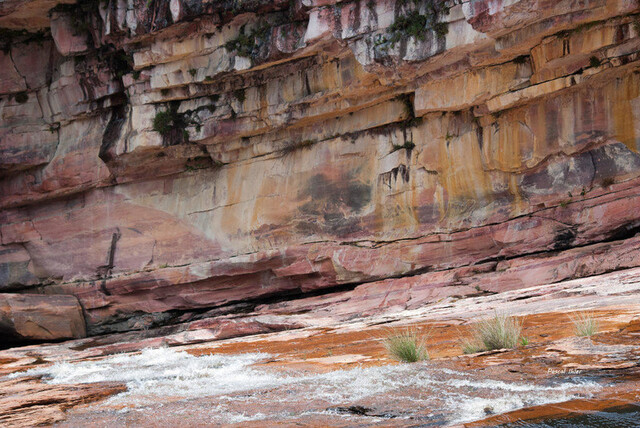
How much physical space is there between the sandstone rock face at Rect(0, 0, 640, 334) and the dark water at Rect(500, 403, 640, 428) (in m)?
10.8

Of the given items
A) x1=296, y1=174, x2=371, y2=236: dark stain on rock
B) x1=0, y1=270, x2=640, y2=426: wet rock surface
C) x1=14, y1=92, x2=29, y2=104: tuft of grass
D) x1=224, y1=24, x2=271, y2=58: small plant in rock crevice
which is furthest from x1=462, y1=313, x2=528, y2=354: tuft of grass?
x1=14, y1=92, x2=29, y2=104: tuft of grass

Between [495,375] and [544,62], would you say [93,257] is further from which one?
[495,375]

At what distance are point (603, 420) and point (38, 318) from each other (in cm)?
1945

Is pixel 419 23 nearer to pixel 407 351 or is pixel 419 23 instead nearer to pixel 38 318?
pixel 407 351

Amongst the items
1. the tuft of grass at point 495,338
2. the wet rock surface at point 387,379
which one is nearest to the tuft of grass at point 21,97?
the wet rock surface at point 387,379

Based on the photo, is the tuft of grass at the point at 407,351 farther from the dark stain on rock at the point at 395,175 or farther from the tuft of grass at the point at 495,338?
the dark stain on rock at the point at 395,175

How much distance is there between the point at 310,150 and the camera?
20.2 m

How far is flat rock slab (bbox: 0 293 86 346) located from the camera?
1927 centimetres

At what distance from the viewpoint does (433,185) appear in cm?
1847

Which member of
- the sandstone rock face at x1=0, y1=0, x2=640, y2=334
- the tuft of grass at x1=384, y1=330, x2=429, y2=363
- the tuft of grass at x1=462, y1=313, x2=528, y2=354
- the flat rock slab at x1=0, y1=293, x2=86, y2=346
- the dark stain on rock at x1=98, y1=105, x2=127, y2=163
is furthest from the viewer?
the dark stain on rock at x1=98, y1=105, x2=127, y2=163

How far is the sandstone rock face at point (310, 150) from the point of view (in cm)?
1568

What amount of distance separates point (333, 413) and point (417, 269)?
45.0 ft

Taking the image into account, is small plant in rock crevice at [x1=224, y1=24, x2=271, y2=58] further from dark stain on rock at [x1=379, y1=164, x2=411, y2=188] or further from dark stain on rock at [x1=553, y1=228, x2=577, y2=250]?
dark stain on rock at [x1=553, y1=228, x2=577, y2=250]

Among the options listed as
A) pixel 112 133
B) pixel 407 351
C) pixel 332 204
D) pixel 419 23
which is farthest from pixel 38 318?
pixel 407 351
